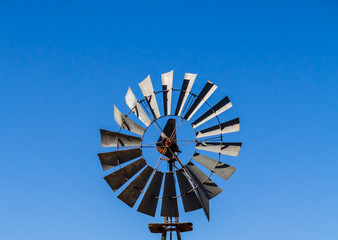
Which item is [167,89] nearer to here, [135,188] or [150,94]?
[150,94]

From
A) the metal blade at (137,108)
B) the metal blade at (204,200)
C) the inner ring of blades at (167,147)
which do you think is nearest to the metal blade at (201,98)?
the inner ring of blades at (167,147)

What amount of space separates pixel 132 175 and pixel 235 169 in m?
2.06

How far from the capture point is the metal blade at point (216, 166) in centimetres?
771

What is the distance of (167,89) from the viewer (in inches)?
327

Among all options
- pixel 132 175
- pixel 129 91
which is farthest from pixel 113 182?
pixel 129 91

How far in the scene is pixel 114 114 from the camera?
7953 millimetres

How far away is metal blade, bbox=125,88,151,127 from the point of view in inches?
318

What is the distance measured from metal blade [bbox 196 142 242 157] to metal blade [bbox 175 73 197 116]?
2.72ft

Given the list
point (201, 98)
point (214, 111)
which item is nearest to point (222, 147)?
point (214, 111)

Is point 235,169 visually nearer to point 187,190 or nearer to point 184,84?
point 187,190

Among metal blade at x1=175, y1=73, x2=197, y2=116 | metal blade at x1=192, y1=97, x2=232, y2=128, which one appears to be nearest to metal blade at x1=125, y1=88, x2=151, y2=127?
metal blade at x1=175, y1=73, x2=197, y2=116

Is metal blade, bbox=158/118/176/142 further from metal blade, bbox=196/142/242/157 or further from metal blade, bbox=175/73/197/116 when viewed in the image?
metal blade, bbox=196/142/242/157

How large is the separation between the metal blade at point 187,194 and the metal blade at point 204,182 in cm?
21

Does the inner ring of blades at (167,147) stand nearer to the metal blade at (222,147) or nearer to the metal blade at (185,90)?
the metal blade at (222,147)
